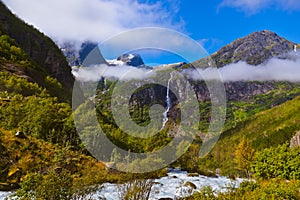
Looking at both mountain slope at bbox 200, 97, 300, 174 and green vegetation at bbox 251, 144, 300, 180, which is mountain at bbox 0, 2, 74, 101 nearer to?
green vegetation at bbox 251, 144, 300, 180

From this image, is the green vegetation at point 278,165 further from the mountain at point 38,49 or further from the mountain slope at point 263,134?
the mountain slope at point 263,134

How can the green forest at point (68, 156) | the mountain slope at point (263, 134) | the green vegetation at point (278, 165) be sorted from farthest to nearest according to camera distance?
the mountain slope at point (263, 134) < the green vegetation at point (278, 165) < the green forest at point (68, 156)

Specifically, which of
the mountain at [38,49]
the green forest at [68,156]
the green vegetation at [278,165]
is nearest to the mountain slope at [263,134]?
the mountain at [38,49]

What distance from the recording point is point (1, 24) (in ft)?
235

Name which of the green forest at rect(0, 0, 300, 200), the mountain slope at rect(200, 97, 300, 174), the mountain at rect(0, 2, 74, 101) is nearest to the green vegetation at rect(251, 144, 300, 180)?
the green forest at rect(0, 0, 300, 200)

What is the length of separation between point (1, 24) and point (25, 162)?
218ft

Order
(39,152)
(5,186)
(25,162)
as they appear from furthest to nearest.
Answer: (39,152), (25,162), (5,186)

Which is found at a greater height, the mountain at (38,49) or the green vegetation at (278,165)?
the mountain at (38,49)

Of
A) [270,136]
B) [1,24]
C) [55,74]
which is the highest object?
[1,24]

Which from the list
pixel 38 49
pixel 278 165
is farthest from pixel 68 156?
pixel 38 49

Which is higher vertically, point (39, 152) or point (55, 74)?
point (55, 74)

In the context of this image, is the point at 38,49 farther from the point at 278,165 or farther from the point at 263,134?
the point at 263,134

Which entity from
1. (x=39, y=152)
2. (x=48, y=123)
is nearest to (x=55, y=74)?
(x=48, y=123)

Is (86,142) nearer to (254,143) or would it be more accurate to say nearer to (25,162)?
(25,162)
